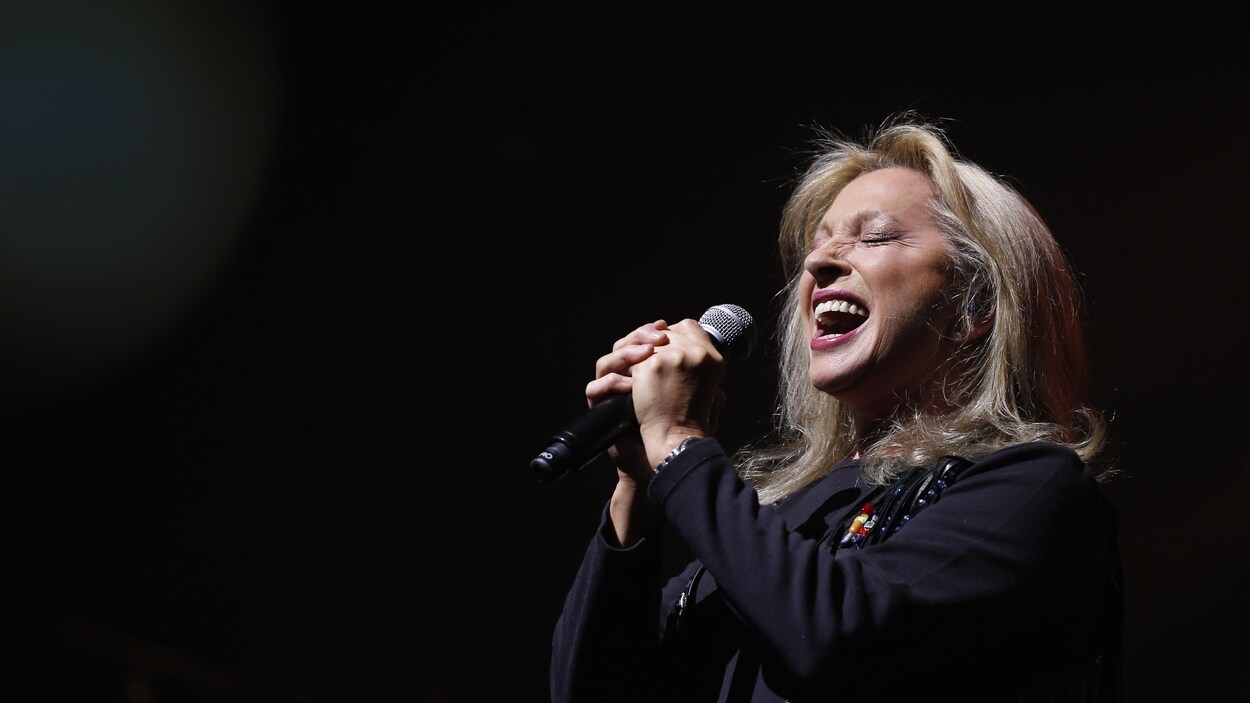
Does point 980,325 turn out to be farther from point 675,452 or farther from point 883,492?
point 675,452

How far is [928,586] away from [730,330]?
1.55ft

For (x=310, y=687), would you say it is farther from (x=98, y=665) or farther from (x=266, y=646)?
(x=98, y=665)

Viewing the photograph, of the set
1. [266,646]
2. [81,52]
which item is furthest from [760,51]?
[266,646]

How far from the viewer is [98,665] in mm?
2516

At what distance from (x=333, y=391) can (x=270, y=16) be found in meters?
0.98

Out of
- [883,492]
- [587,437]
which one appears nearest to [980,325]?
[883,492]

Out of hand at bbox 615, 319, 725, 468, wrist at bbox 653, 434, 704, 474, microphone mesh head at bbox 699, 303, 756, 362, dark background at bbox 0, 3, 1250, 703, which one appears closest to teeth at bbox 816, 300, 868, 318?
microphone mesh head at bbox 699, 303, 756, 362

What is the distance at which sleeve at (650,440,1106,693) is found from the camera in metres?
0.92

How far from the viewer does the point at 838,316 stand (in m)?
1.40

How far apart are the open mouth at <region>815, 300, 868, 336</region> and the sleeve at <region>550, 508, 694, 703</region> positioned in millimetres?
404

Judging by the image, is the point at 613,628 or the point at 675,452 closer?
the point at 675,452

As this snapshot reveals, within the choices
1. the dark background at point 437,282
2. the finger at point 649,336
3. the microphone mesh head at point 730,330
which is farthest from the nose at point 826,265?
the dark background at point 437,282

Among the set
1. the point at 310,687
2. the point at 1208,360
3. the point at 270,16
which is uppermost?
the point at 270,16

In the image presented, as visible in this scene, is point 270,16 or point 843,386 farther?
point 270,16
